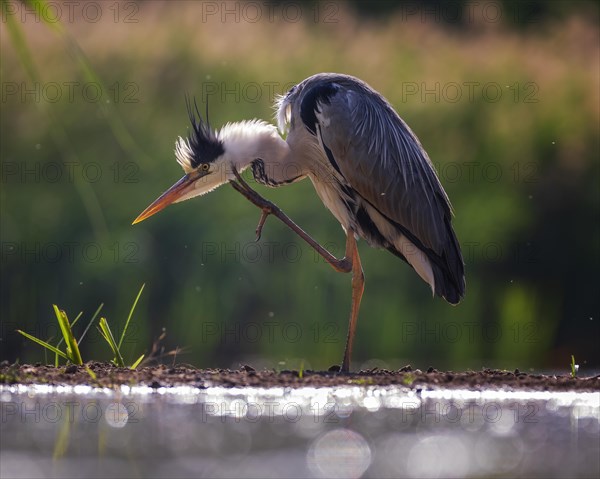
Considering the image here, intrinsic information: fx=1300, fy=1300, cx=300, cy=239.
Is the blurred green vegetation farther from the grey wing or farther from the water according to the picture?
the water

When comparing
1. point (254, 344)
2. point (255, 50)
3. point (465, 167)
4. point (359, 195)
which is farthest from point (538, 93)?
point (359, 195)

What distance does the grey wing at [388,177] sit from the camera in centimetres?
967

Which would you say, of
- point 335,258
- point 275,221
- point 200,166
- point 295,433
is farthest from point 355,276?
point 295,433

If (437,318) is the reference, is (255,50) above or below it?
above

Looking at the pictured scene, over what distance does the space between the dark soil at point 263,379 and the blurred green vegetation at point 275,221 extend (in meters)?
3.24

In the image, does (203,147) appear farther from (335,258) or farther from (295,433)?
(295,433)

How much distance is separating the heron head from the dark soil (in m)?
2.18

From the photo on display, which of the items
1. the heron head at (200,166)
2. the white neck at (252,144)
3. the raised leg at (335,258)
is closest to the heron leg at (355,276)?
the raised leg at (335,258)

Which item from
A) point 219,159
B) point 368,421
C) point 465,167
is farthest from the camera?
point 465,167

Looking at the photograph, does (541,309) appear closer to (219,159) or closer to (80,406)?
(219,159)

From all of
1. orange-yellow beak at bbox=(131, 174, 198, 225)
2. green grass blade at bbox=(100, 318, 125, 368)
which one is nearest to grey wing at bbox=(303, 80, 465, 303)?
orange-yellow beak at bbox=(131, 174, 198, 225)

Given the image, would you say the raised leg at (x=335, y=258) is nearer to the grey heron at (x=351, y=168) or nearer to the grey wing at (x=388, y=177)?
the grey heron at (x=351, y=168)

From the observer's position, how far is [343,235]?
12.8 metres

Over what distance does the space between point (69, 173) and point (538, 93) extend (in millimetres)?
5763
